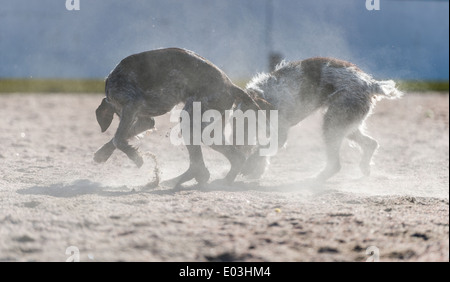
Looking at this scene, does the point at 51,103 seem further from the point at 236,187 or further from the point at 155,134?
the point at 236,187

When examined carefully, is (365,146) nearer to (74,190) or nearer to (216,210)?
(216,210)

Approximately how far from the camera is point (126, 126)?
6.12 metres

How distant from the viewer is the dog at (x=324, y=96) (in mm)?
7102

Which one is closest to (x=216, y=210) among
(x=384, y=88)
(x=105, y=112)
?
(x=105, y=112)

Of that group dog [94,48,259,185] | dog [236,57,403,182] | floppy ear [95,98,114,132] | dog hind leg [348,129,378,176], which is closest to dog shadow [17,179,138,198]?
dog [94,48,259,185]

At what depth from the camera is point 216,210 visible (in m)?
4.99

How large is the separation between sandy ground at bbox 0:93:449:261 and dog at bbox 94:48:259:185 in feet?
1.74

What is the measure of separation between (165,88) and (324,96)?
2204mm

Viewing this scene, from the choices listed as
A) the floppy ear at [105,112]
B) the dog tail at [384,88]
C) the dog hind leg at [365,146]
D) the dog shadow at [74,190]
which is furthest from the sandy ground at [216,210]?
the dog tail at [384,88]

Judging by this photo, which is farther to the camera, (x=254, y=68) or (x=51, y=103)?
(x=51, y=103)

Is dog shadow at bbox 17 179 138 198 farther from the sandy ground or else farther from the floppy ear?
the floppy ear
